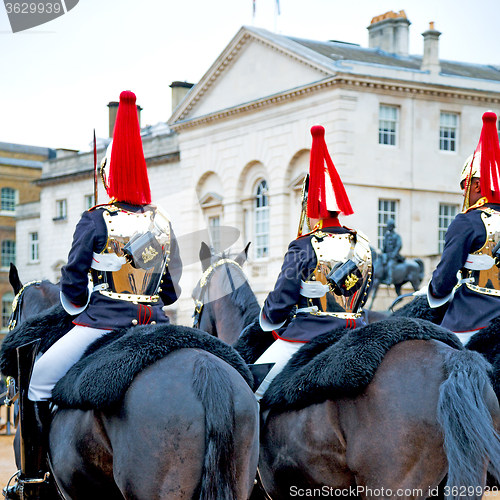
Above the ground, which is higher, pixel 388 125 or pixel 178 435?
pixel 388 125

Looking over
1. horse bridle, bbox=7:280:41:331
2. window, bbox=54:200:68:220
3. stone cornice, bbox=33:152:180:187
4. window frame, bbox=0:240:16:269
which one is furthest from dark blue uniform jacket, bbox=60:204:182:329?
window frame, bbox=0:240:16:269

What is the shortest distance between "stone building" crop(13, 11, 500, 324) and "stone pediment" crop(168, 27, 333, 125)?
0.05 m

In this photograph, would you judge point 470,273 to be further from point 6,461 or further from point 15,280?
point 6,461

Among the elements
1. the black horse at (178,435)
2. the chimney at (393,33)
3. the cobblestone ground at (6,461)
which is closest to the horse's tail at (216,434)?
the black horse at (178,435)

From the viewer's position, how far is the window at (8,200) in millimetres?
53278

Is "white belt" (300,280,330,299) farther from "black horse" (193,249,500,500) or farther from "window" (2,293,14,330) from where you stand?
"window" (2,293,14,330)

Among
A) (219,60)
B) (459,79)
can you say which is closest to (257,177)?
(219,60)

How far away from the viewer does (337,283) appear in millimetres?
5457

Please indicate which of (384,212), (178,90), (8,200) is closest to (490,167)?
(384,212)

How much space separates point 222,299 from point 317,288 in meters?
1.52

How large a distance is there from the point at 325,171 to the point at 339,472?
1957 millimetres

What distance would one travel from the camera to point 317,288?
17.9ft

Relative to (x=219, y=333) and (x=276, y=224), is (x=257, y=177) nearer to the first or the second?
(x=276, y=224)

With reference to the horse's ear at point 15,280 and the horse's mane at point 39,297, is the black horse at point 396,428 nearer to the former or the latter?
the horse's mane at point 39,297
